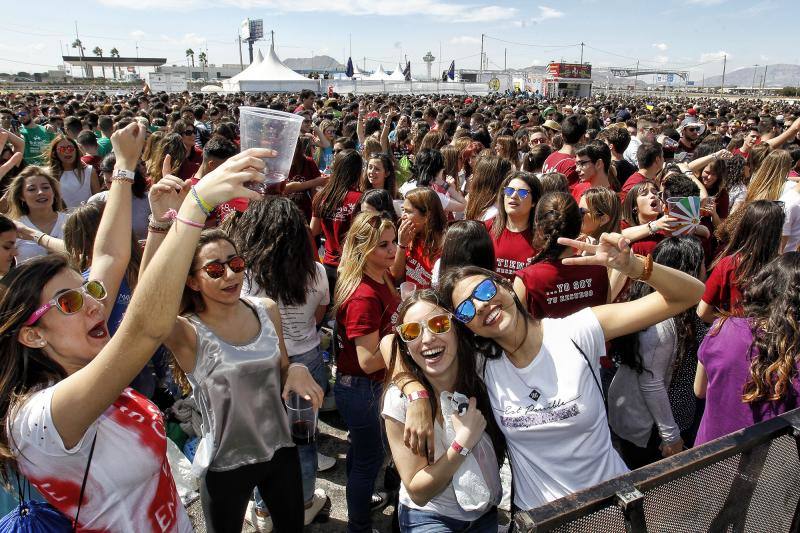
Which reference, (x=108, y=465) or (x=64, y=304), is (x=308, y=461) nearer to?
(x=108, y=465)

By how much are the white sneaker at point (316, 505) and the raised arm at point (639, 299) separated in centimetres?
208

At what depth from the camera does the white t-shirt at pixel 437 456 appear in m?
1.95

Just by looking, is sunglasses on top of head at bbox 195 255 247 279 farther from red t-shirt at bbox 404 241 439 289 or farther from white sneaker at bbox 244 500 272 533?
red t-shirt at bbox 404 241 439 289

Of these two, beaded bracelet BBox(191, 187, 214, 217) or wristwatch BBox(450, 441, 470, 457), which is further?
wristwatch BBox(450, 441, 470, 457)

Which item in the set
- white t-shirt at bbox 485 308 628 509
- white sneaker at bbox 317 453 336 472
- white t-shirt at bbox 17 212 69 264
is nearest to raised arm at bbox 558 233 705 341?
white t-shirt at bbox 485 308 628 509

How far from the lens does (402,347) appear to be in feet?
6.91

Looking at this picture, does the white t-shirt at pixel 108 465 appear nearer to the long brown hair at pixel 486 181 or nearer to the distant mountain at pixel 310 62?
the long brown hair at pixel 486 181

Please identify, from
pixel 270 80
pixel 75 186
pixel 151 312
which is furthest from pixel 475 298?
pixel 270 80

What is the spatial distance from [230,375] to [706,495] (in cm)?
173

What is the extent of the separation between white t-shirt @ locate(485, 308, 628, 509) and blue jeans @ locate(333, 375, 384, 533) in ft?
3.07

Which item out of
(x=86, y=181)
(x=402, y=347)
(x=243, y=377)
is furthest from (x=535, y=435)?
(x=86, y=181)

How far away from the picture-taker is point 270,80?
3784cm

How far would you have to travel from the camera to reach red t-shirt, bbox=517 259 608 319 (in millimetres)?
2877

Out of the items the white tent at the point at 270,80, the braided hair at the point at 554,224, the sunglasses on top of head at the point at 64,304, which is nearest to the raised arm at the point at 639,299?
the braided hair at the point at 554,224
